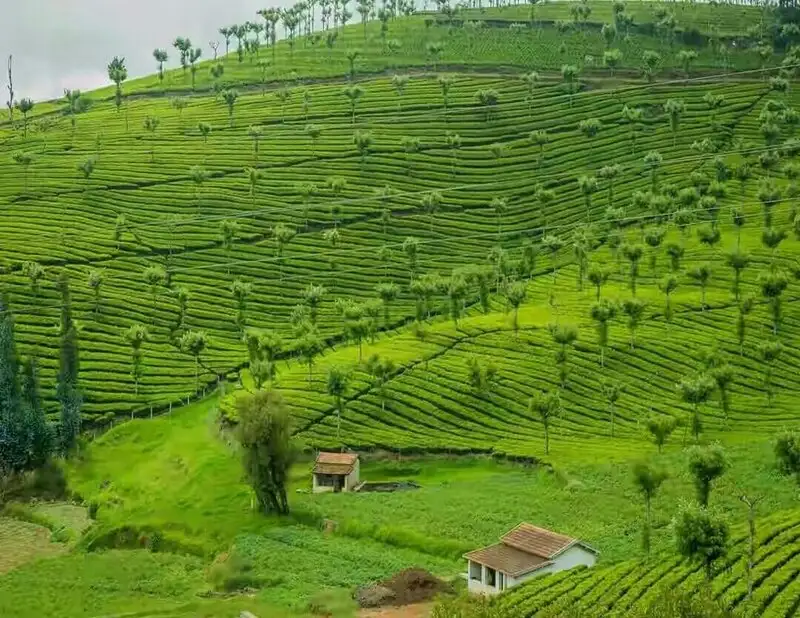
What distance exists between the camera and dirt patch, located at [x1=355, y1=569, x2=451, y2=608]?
51.8m

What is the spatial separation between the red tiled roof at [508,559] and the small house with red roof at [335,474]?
679 inches

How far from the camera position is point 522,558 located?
5356 centimetres

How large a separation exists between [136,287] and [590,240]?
4486 cm

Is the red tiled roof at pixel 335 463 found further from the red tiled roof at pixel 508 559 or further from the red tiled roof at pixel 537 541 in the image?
the red tiled roof at pixel 508 559

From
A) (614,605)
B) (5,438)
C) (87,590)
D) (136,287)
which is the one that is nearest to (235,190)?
(136,287)

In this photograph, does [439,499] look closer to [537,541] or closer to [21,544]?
[537,541]

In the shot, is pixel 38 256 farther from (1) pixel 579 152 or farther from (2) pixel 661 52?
(2) pixel 661 52

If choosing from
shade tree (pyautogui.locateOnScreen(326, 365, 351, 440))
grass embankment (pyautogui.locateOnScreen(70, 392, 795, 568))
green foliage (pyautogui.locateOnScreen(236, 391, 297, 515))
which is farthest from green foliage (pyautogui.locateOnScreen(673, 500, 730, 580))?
shade tree (pyautogui.locateOnScreen(326, 365, 351, 440))

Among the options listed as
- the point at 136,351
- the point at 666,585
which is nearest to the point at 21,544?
the point at 136,351

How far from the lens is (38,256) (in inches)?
4493

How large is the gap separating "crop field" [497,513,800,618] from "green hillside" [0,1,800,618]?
0.62 feet

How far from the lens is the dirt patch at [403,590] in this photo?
170 feet

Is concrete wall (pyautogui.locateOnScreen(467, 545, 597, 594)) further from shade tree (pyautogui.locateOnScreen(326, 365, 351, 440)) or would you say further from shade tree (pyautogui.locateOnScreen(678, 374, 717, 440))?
shade tree (pyautogui.locateOnScreen(326, 365, 351, 440))

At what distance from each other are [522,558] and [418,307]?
45.4m
